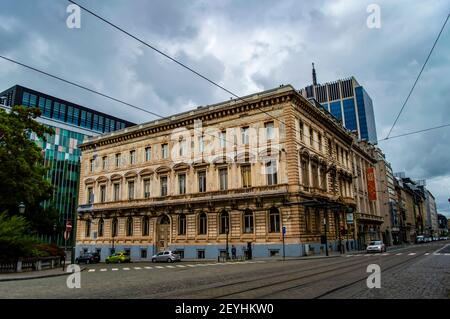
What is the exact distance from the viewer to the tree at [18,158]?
2883 cm

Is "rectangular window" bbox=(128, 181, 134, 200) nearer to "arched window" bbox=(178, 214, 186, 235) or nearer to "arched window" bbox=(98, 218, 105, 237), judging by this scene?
"arched window" bbox=(98, 218, 105, 237)

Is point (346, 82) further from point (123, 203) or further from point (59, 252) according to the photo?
point (59, 252)

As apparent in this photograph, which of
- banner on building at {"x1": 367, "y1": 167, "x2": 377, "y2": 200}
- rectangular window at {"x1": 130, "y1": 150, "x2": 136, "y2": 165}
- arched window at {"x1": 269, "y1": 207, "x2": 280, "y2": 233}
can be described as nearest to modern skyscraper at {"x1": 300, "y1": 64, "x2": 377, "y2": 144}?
banner on building at {"x1": 367, "y1": 167, "x2": 377, "y2": 200}

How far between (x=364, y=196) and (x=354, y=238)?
13.2m

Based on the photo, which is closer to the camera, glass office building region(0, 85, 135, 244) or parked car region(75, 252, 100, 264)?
parked car region(75, 252, 100, 264)

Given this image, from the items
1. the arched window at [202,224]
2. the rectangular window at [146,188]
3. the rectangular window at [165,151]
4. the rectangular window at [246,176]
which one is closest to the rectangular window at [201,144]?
the rectangular window at [165,151]

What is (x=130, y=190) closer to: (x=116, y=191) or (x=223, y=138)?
(x=116, y=191)

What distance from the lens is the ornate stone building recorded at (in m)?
35.0

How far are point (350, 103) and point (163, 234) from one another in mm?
112856

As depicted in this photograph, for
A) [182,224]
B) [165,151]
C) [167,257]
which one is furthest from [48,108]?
[167,257]

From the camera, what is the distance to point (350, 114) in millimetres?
136250

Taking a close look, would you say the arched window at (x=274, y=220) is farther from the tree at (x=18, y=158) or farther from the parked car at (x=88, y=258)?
the tree at (x=18, y=158)

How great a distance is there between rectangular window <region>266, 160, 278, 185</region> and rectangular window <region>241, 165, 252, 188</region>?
207 cm
